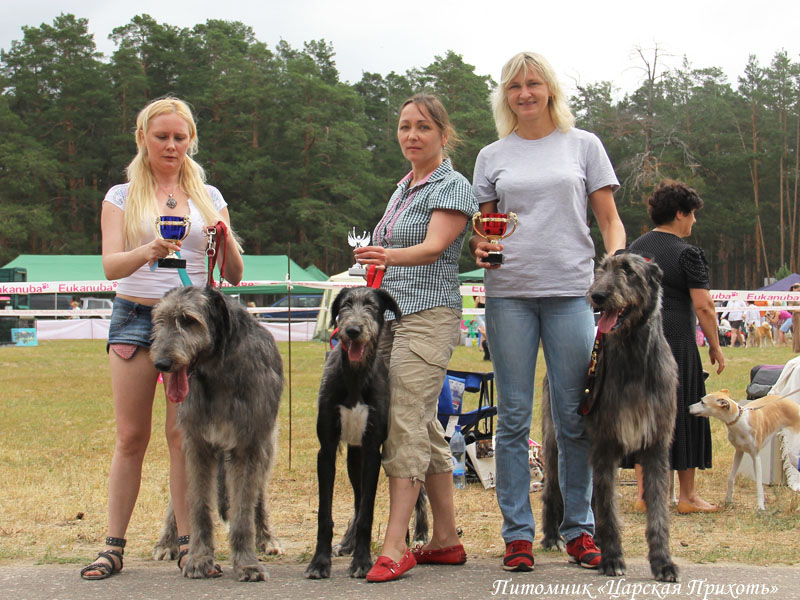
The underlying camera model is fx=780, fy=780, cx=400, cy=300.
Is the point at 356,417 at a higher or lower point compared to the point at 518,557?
higher

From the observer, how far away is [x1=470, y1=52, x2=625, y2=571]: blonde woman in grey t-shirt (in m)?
3.62

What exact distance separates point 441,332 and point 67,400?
370 inches

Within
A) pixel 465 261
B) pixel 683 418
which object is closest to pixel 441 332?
pixel 683 418

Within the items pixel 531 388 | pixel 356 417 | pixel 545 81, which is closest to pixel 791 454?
pixel 531 388

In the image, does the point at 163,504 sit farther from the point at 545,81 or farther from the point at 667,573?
the point at 545,81

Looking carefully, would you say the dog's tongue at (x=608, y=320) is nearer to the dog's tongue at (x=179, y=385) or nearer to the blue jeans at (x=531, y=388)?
the blue jeans at (x=531, y=388)

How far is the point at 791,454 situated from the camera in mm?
5844

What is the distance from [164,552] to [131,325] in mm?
1204

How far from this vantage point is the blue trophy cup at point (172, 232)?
3.45m

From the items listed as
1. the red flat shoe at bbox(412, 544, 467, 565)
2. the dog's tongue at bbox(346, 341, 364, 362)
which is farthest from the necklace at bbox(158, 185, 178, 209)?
the red flat shoe at bbox(412, 544, 467, 565)

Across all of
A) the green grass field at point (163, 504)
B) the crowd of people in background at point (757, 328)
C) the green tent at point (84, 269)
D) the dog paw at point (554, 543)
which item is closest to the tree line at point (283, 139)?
the green tent at point (84, 269)

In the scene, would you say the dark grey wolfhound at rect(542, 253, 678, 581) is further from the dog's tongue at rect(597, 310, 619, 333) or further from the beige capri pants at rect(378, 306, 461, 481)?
the beige capri pants at rect(378, 306, 461, 481)

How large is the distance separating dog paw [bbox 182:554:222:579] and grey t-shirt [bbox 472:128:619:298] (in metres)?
1.79

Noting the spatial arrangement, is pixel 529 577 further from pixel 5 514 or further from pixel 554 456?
pixel 5 514
